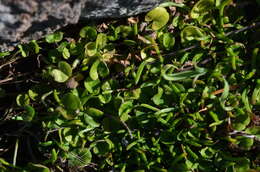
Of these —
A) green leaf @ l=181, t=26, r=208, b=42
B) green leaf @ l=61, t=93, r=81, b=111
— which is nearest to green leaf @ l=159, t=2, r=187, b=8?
green leaf @ l=181, t=26, r=208, b=42

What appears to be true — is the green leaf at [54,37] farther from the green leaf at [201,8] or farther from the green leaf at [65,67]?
the green leaf at [201,8]

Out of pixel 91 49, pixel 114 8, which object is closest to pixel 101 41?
pixel 91 49

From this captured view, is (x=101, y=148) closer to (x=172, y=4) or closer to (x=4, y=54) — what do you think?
(x=4, y=54)

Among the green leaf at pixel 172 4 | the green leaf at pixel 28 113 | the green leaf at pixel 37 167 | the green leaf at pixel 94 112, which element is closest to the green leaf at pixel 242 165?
the green leaf at pixel 94 112

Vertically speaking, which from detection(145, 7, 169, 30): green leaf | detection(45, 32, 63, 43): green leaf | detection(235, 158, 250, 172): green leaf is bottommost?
detection(235, 158, 250, 172): green leaf

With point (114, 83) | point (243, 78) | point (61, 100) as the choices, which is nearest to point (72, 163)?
point (61, 100)

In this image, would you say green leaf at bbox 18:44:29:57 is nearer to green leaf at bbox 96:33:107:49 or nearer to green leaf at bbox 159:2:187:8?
green leaf at bbox 96:33:107:49

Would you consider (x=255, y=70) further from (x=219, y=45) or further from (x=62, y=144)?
(x=62, y=144)
